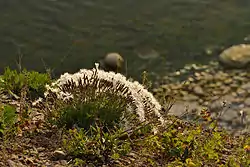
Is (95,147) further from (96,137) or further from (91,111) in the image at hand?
(91,111)

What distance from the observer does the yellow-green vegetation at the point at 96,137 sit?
15.1ft

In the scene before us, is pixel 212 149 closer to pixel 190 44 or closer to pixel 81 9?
pixel 190 44

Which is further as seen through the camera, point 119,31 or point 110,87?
point 119,31

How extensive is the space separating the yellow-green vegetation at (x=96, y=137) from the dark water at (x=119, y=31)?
5.07 m

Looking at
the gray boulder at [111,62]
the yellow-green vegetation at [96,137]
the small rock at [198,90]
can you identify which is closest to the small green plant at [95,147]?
the yellow-green vegetation at [96,137]

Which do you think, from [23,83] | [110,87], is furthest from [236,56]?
[110,87]

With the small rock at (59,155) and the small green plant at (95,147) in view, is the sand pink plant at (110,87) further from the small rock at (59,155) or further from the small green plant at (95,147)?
the small rock at (59,155)

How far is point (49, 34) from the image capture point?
11.2m

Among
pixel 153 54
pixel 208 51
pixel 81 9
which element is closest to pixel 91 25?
pixel 81 9

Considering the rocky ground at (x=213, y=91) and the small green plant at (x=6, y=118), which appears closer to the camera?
the small green plant at (x=6, y=118)

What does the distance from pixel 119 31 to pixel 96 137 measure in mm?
7046

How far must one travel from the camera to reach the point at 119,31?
11.5 metres

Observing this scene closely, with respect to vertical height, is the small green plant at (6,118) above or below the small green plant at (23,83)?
below

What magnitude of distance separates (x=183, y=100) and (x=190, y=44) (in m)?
2.14
